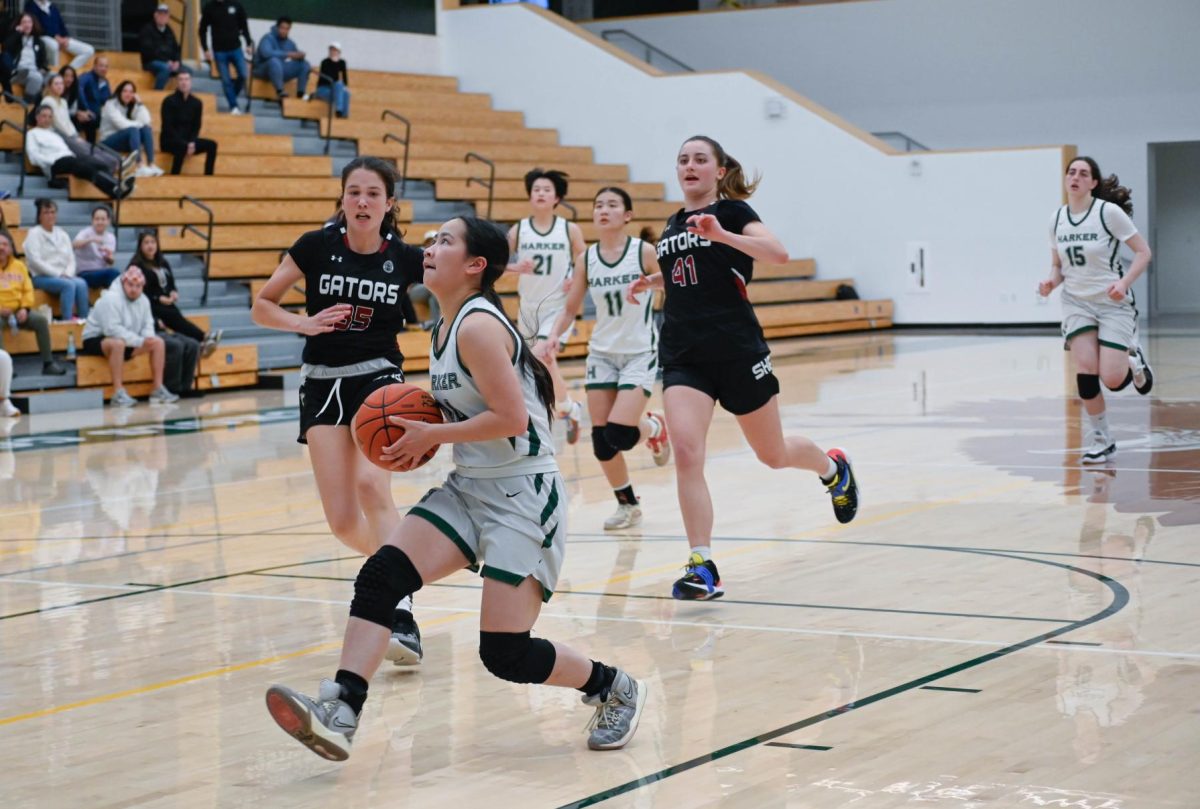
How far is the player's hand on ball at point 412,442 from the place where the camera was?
4.17 m

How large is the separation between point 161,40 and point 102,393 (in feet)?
22.6

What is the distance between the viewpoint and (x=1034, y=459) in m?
10.1

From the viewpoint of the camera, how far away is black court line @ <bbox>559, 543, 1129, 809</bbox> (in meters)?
4.00

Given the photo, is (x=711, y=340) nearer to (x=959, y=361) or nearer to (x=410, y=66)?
(x=959, y=361)

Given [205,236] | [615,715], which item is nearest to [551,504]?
[615,715]

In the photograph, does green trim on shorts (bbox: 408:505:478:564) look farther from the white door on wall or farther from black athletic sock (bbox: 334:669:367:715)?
the white door on wall

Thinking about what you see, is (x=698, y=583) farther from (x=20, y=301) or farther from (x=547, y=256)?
(x=20, y=301)

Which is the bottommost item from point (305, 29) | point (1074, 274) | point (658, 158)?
point (1074, 274)

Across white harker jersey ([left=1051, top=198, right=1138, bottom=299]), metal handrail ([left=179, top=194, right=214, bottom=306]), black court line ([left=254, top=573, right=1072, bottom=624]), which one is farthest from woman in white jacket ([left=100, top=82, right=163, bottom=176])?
black court line ([left=254, top=573, right=1072, bottom=624])

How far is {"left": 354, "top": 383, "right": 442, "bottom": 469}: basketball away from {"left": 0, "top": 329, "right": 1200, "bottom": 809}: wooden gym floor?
2.68 ft

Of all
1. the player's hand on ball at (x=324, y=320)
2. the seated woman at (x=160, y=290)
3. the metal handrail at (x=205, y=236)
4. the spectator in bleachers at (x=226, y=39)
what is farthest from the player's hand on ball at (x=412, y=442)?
the spectator in bleachers at (x=226, y=39)

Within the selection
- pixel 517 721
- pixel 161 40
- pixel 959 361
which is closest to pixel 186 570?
pixel 517 721

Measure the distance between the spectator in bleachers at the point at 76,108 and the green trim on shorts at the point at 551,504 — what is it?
15.2 metres

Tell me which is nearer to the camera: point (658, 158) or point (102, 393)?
point (102, 393)
